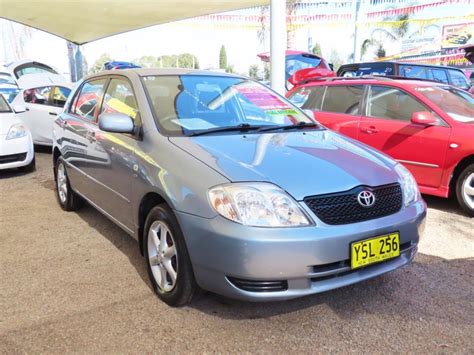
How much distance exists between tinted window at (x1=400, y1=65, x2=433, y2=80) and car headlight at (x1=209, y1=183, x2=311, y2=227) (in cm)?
867

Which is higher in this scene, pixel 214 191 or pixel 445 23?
pixel 445 23

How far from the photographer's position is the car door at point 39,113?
8406mm

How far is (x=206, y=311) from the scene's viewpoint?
2.72 m

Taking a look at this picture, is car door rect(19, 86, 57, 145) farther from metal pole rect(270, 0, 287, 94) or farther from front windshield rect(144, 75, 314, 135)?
front windshield rect(144, 75, 314, 135)

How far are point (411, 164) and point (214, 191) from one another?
10.6 ft

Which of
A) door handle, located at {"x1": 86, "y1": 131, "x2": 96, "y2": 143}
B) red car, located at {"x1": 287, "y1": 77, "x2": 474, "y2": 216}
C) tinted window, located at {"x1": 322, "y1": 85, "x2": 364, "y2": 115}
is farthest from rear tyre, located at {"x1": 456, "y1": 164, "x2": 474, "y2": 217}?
door handle, located at {"x1": 86, "y1": 131, "x2": 96, "y2": 143}

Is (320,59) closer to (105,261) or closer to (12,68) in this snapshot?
(12,68)

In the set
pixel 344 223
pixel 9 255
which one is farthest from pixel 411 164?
pixel 9 255

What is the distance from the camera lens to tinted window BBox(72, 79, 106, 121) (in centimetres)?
403

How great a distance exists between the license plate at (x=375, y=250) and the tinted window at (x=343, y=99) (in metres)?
3.23

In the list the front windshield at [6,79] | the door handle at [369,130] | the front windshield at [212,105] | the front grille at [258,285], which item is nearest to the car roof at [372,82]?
the door handle at [369,130]

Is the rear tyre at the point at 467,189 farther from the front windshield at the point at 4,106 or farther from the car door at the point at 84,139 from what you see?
the front windshield at the point at 4,106

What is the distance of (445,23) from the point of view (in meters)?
34.5

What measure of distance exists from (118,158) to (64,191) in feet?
6.07
